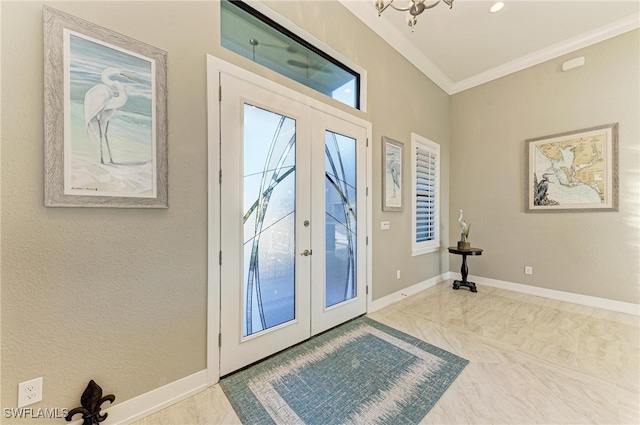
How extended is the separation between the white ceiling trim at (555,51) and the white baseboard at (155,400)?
18.2 feet

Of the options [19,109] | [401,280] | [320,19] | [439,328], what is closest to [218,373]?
[19,109]

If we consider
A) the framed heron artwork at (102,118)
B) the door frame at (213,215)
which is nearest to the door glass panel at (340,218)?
the door frame at (213,215)

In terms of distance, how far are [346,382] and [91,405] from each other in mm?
1546

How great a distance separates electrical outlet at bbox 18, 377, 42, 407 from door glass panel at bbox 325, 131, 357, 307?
2.01 meters

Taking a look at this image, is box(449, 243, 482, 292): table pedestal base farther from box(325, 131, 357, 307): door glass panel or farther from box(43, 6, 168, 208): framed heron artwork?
box(43, 6, 168, 208): framed heron artwork

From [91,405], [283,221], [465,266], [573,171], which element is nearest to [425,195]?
[465,266]

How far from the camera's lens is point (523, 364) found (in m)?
2.00

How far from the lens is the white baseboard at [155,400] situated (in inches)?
56.1

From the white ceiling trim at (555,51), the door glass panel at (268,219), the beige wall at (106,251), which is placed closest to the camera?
the beige wall at (106,251)

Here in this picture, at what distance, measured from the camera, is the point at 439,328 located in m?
2.62

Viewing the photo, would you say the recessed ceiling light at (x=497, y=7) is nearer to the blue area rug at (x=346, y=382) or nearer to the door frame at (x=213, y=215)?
the door frame at (x=213, y=215)

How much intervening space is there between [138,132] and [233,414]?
6.14 feet

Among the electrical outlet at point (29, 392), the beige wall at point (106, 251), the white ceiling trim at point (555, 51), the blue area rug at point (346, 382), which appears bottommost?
the blue area rug at point (346, 382)

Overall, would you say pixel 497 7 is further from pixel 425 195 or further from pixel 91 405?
pixel 91 405
